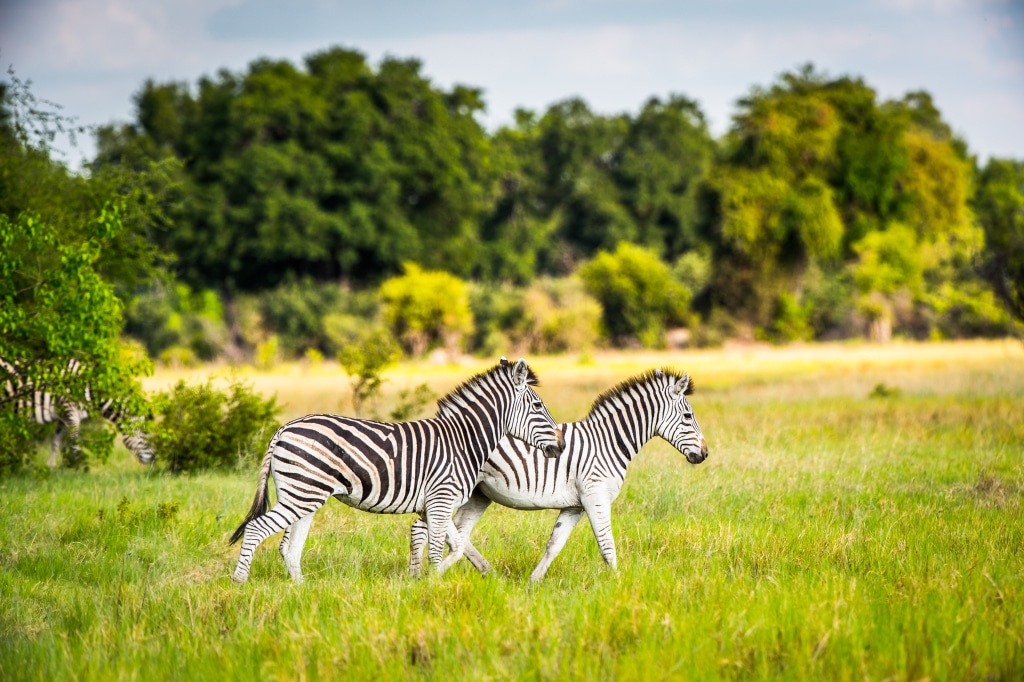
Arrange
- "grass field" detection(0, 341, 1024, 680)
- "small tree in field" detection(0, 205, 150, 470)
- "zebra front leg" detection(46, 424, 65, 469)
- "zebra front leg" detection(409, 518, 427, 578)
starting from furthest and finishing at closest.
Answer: "zebra front leg" detection(46, 424, 65, 469), "small tree in field" detection(0, 205, 150, 470), "zebra front leg" detection(409, 518, 427, 578), "grass field" detection(0, 341, 1024, 680)

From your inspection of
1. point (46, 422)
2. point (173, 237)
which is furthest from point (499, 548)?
point (173, 237)

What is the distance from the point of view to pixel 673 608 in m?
6.45

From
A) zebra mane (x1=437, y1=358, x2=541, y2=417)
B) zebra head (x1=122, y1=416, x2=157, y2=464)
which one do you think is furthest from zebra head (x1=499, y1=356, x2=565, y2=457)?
zebra head (x1=122, y1=416, x2=157, y2=464)

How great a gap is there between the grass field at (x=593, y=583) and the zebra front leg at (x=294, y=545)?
0.23 meters

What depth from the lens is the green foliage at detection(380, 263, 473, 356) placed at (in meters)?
39.8

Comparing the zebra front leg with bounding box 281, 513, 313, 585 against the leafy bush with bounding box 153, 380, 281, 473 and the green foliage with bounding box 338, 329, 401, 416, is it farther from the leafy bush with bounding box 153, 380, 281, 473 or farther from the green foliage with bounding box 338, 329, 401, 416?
the green foliage with bounding box 338, 329, 401, 416

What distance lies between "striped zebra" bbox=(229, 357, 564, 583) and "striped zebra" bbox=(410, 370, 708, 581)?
188 millimetres

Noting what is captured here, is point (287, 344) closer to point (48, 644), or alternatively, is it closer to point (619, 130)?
point (619, 130)

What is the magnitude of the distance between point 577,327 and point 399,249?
875cm

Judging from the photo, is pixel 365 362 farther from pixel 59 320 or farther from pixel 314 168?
pixel 314 168

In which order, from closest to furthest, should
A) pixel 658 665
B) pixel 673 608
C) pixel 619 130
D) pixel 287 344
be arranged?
pixel 658 665 → pixel 673 608 → pixel 287 344 → pixel 619 130

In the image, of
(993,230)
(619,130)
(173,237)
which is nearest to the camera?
(993,230)

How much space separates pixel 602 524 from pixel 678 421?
1182 millimetres

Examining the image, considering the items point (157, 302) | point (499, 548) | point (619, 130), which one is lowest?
point (499, 548)
